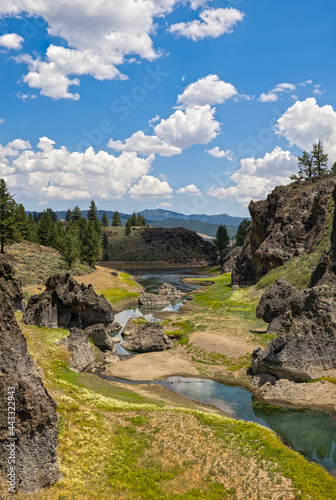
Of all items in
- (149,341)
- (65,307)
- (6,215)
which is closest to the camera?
(149,341)

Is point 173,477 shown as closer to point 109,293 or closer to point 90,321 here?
point 90,321

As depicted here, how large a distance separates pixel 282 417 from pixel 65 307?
110 ft

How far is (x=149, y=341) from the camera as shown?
49.9 metres

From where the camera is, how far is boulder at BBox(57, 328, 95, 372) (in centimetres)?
3891

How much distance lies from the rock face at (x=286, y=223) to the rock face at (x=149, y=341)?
149 ft

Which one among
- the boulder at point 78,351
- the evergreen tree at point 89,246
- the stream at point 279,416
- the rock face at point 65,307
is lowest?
the stream at point 279,416

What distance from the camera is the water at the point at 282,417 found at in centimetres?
2484

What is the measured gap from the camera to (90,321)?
5588cm

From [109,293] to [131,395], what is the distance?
59891 mm

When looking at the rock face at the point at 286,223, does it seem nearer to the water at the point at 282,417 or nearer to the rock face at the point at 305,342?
the rock face at the point at 305,342

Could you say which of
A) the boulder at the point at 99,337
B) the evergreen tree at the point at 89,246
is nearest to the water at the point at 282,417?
the boulder at the point at 99,337

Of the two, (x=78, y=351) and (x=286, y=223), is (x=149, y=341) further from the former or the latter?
(x=286, y=223)

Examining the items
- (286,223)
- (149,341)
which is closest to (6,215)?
(149,341)

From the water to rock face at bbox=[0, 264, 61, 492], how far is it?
17607 mm
